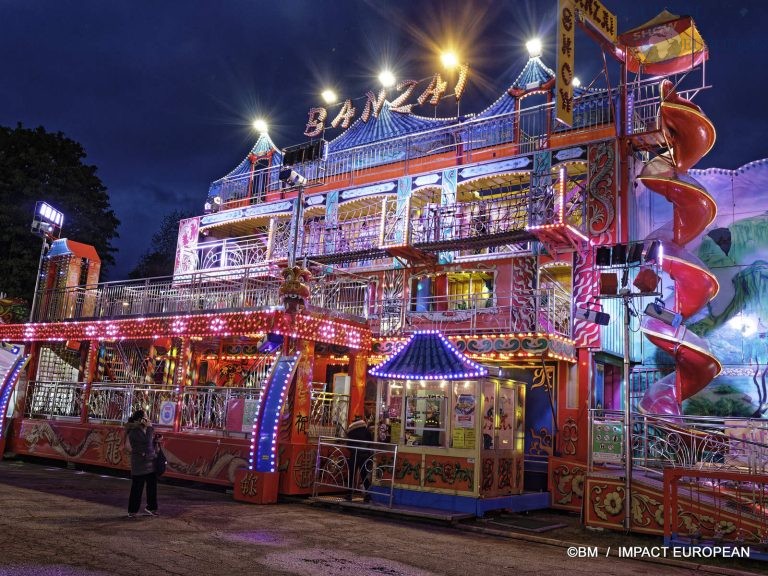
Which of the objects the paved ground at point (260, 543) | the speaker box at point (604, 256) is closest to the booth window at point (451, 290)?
the speaker box at point (604, 256)

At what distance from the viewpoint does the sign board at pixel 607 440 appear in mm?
13125

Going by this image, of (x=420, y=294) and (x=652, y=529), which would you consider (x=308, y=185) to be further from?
(x=652, y=529)

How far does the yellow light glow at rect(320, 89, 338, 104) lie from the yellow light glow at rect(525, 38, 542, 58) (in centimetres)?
849

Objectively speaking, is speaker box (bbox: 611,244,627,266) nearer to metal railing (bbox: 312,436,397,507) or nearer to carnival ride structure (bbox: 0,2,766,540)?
carnival ride structure (bbox: 0,2,766,540)

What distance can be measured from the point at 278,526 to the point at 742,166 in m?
15.1

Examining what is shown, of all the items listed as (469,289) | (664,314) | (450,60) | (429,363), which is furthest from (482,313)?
(450,60)

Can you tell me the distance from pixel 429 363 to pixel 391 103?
12723 millimetres

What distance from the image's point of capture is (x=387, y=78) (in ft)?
79.3

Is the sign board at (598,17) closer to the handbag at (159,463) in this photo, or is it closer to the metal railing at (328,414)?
the metal railing at (328,414)

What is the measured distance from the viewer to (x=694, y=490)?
11094 mm

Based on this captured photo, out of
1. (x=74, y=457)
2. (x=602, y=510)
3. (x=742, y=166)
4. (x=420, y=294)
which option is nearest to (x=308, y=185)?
(x=420, y=294)

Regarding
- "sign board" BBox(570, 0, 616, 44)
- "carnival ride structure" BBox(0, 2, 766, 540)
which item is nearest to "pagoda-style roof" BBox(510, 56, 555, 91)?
"carnival ride structure" BBox(0, 2, 766, 540)

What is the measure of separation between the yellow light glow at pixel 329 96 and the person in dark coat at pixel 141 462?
58.8 feet

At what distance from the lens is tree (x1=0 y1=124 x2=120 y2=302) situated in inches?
1109
